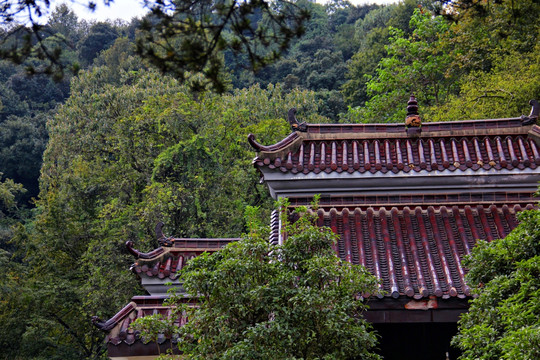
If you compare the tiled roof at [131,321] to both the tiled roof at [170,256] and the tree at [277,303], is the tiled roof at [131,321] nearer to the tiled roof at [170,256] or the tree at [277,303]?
the tiled roof at [170,256]

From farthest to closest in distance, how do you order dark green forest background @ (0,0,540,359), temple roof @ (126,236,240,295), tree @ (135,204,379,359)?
1. dark green forest background @ (0,0,540,359)
2. temple roof @ (126,236,240,295)
3. tree @ (135,204,379,359)

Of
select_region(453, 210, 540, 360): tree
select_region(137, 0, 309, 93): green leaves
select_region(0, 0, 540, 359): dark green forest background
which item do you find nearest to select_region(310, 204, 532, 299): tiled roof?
select_region(453, 210, 540, 360): tree

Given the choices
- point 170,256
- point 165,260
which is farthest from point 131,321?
point 170,256

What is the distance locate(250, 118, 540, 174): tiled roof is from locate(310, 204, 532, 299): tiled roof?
0.63 metres

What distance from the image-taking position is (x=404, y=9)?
3547 cm

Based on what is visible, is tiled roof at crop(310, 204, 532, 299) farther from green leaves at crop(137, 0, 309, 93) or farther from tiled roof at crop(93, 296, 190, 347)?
green leaves at crop(137, 0, 309, 93)

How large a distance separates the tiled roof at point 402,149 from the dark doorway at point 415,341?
214 cm

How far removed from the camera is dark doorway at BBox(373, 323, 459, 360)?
859 cm

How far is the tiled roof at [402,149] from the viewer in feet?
31.0

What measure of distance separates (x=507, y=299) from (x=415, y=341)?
3.00m

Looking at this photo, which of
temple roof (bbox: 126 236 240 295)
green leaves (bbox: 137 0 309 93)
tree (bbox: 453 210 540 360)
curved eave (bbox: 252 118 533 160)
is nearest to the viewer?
green leaves (bbox: 137 0 309 93)

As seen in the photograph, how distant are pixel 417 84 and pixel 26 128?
22000mm

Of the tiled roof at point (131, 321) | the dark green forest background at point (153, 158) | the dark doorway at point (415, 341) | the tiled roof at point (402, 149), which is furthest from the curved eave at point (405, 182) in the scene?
the dark green forest background at point (153, 158)

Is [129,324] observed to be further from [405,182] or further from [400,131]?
[400,131]
